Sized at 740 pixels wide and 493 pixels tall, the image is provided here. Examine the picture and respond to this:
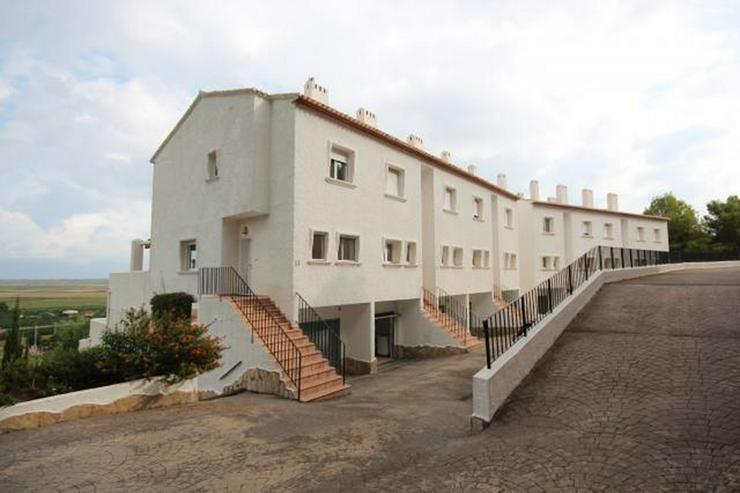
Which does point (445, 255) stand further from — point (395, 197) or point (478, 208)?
point (395, 197)

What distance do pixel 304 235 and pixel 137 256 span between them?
15527 millimetres

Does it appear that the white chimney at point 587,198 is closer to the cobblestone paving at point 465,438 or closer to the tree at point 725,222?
the tree at point 725,222

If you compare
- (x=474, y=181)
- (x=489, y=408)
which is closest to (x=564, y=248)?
(x=474, y=181)

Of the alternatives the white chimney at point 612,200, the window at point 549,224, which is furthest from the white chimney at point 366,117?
the white chimney at point 612,200

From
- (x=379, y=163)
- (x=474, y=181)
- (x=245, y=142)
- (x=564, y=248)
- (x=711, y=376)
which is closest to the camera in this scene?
(x=711, y=376)

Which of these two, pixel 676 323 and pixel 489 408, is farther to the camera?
pixel 676 323

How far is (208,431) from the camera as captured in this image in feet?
24.3

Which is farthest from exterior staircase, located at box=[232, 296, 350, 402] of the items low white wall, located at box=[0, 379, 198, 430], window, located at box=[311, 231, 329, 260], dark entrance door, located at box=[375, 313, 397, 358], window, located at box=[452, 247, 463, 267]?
window, located at box=[452, 247, 463, 267]

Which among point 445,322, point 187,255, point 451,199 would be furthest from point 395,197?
point 187,255

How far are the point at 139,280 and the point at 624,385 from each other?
19.7 metres

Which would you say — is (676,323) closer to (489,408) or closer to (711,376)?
(711,376)

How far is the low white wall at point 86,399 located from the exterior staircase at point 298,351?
230cm

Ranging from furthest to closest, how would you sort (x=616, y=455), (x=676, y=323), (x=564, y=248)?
(x=564, y=248) → (x=676, y=323) → (x=616, y=455)

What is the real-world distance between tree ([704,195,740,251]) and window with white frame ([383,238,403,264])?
43931 millimetres
